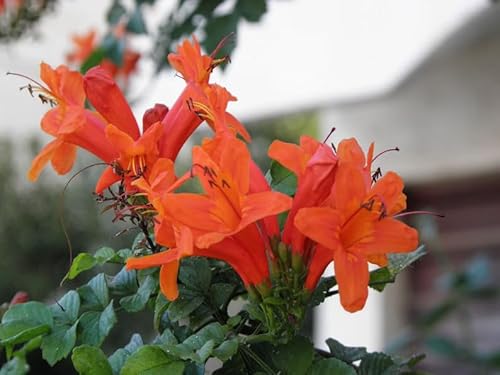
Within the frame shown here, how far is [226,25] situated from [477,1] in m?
1.51

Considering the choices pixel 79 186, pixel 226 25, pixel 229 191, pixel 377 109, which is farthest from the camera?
pixel 79 186

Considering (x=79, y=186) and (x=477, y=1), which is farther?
(x=79, y=186)

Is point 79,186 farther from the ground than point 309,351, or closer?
farther from the ground

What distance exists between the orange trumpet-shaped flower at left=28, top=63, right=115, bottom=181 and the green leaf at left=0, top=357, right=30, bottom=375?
0.47ft

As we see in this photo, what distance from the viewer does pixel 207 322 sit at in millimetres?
638

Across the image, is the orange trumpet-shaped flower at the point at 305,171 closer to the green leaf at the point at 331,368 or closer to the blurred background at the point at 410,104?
the green leaf at the point at 331,368

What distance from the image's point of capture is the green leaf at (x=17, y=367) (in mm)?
613

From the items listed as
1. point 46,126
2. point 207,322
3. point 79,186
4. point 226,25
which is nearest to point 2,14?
point 226,25

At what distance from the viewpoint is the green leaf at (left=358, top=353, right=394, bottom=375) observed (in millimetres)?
629

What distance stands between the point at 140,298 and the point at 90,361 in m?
0.07

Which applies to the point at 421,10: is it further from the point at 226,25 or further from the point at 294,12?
the point at 226,25

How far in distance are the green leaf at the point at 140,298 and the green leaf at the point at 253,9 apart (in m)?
0.73

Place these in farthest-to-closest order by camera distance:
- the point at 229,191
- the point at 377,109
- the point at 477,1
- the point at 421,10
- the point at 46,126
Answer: the point at 377,109, the point at 421,10, the point at 477,1, the point at 46,126, the point at 229,191

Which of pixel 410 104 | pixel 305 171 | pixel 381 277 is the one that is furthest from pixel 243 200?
pixel 410 104
